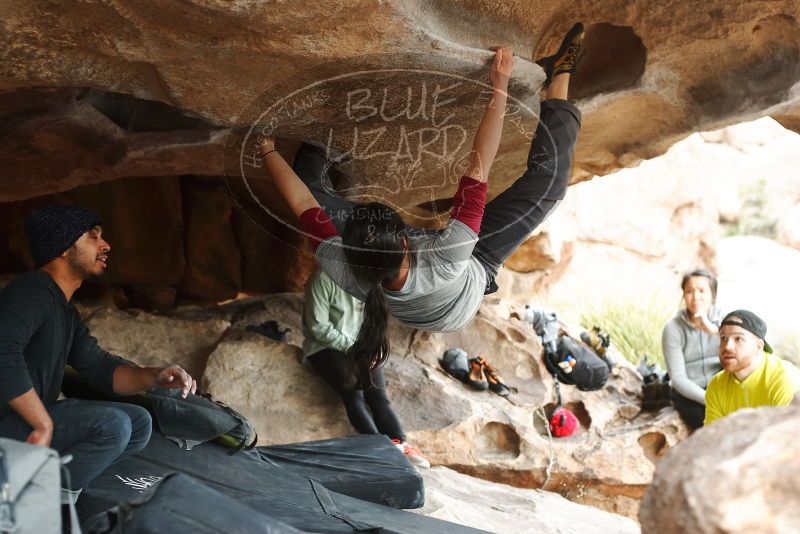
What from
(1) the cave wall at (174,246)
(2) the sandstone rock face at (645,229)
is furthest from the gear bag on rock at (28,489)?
(2) the sandstone rock face at (645,229)

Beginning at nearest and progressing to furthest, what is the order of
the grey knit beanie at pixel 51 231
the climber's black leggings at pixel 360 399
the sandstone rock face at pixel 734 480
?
the sandstone rock face at pixel 734 480, the grey knit beanie at pixel 51 231, the climber's black leggings at pixel 360 399

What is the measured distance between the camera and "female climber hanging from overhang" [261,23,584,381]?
280 centimetres

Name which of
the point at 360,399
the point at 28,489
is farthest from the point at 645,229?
the point at 28,489

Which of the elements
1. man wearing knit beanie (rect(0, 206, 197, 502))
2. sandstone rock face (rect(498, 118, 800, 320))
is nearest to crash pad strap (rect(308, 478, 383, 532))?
man wearing knit beanie (rect(0, 206, 197, 502))

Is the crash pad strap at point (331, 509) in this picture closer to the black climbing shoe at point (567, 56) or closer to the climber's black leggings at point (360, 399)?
the climber's black leggings at point (360, 399)

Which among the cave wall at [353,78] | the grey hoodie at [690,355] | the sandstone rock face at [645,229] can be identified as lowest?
the grey hoodie at [690,355]

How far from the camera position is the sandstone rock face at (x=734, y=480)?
1.43 metres

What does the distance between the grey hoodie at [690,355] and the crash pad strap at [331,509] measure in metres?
2.80

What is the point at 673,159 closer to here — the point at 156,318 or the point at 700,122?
the point at 700,122

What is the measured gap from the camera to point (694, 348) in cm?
510

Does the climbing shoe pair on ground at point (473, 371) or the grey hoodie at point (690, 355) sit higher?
the grey hoodie at point (690, 355)

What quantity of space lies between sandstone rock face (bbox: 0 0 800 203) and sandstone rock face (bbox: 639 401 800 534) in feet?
5.65

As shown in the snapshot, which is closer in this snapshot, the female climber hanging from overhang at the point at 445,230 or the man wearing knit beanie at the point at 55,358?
the man wearing knit beanie at the point at 55,358

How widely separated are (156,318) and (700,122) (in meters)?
3.20
